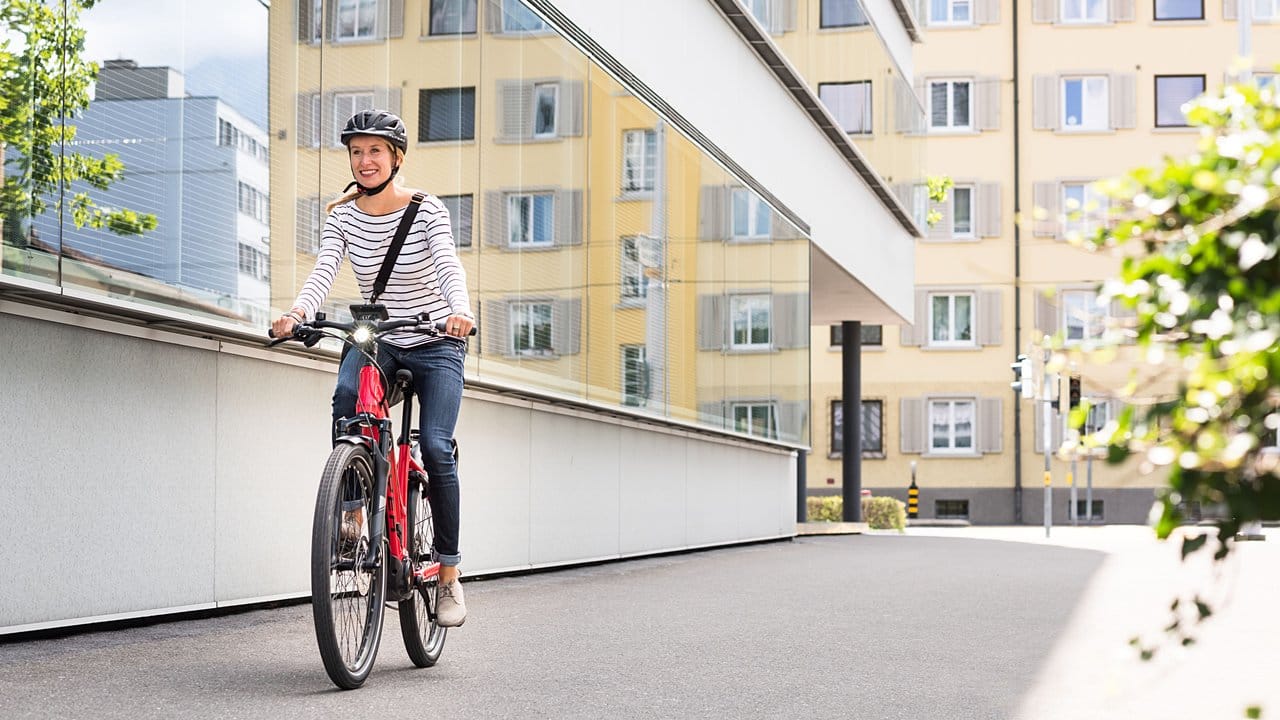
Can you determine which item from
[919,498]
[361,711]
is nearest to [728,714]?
[361,711]

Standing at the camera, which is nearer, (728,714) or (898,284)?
(728,714)

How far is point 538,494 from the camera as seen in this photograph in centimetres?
1145

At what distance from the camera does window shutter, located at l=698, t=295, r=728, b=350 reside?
647 inches

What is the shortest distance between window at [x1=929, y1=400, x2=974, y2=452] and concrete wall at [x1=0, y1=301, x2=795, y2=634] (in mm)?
34383

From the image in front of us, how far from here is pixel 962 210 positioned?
147ft

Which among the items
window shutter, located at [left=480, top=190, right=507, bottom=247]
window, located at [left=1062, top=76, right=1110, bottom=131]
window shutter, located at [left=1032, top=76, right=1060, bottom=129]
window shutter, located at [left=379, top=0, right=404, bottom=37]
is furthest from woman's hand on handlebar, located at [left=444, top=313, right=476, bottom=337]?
window, located at [left=1062, top=76, right=1110, bottom=131]

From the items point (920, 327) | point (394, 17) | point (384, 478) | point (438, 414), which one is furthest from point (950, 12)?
point (384, 478)

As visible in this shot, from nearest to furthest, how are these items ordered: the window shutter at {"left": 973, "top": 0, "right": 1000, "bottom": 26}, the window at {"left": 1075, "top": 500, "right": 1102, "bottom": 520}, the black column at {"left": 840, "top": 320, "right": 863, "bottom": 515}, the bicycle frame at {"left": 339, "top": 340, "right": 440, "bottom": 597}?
the bicycle frame at {"left": 339, "top": 340, "right": 440, "bottom": 597}
the black column at {"left": 840, "top": 320, "right": 863, "bottom": 515}
the window at {"left": 1075, "top": 500, "right": 1102, "bottom": 520}
the window shutter at {"left": 973, "top": 0, "right": 1000, "bottom": 26}

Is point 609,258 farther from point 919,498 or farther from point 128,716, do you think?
point 919,498

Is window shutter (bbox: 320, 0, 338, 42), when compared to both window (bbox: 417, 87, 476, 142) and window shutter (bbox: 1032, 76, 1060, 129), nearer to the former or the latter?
window (bbox: 417, 87, 476, 142)

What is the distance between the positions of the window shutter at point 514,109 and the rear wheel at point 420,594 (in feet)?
17.5

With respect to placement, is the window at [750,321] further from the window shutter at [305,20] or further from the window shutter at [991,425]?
the window shutter at [991,425]

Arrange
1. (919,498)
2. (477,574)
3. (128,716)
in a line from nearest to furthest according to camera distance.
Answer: (128,716), (477,574), (919,498)

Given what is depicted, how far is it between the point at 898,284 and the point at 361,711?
79.8ft
